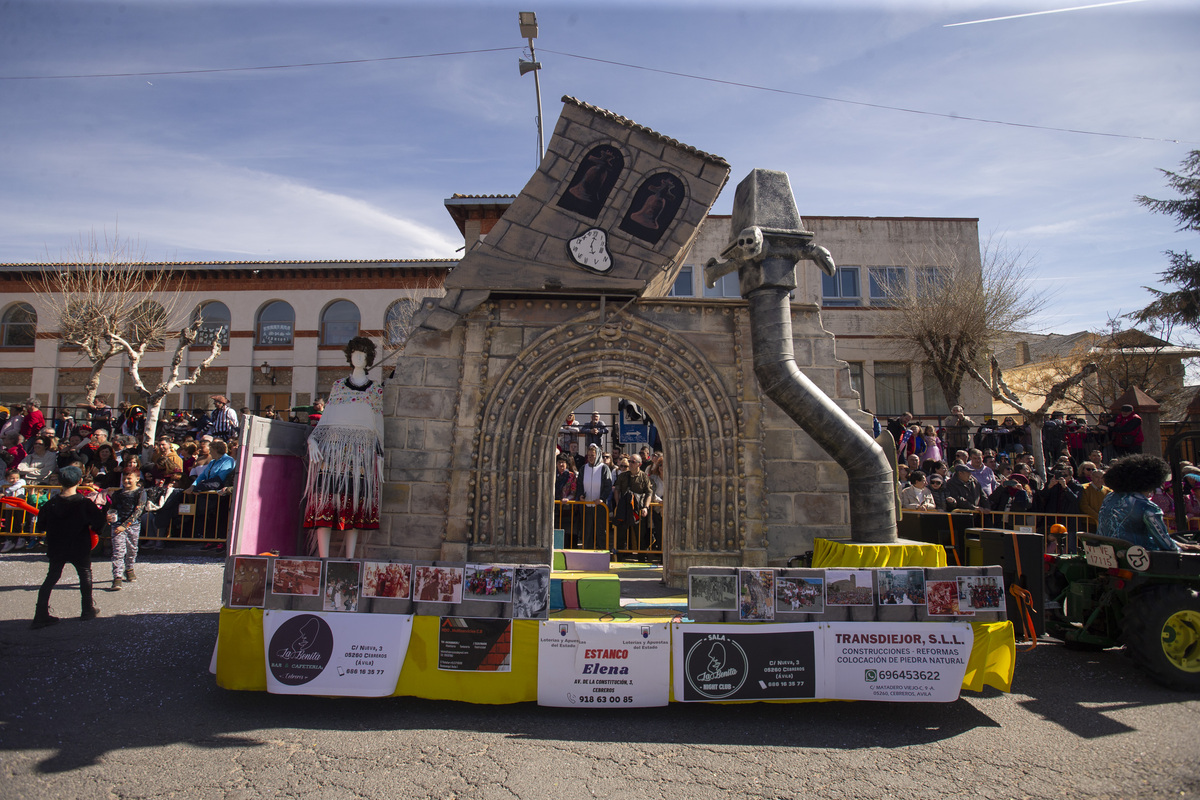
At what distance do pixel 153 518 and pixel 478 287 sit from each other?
715 centimetres

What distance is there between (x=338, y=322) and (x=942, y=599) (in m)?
21.6

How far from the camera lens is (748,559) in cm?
663

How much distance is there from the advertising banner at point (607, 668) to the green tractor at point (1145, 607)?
378 cm

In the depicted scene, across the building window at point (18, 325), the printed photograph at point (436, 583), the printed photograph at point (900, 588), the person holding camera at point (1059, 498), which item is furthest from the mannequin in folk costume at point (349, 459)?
the building window at point (18, 325)

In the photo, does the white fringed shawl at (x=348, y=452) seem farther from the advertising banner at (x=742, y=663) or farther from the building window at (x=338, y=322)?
the building window at (x=338, y=322)

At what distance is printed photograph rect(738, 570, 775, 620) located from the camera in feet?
15.1

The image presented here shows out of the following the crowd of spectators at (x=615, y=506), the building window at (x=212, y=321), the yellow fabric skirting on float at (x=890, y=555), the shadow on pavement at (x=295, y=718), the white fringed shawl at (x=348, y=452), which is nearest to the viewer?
the shadow on pavement at (x=295, y=718)

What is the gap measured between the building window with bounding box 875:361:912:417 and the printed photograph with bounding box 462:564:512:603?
681 inches

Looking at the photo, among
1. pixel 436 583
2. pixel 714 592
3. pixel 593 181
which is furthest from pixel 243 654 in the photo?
pixel 593 181

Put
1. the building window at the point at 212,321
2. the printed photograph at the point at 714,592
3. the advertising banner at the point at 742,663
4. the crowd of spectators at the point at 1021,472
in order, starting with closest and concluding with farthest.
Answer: the advertising banner at the point at 742,663, the printed photograph at the point at 714,592, the crowd of spectators at the point at 1021,472, the building window at the point at 212,321

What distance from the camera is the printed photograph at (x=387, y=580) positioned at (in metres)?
4.65

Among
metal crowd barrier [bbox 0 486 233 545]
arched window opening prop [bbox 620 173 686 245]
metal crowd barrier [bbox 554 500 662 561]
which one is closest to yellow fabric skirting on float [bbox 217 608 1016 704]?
arched window opening prop [bbox 620 173 686 245]

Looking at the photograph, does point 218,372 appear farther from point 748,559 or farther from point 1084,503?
point 1084,503

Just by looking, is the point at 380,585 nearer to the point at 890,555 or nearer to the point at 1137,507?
the point at 890,555
